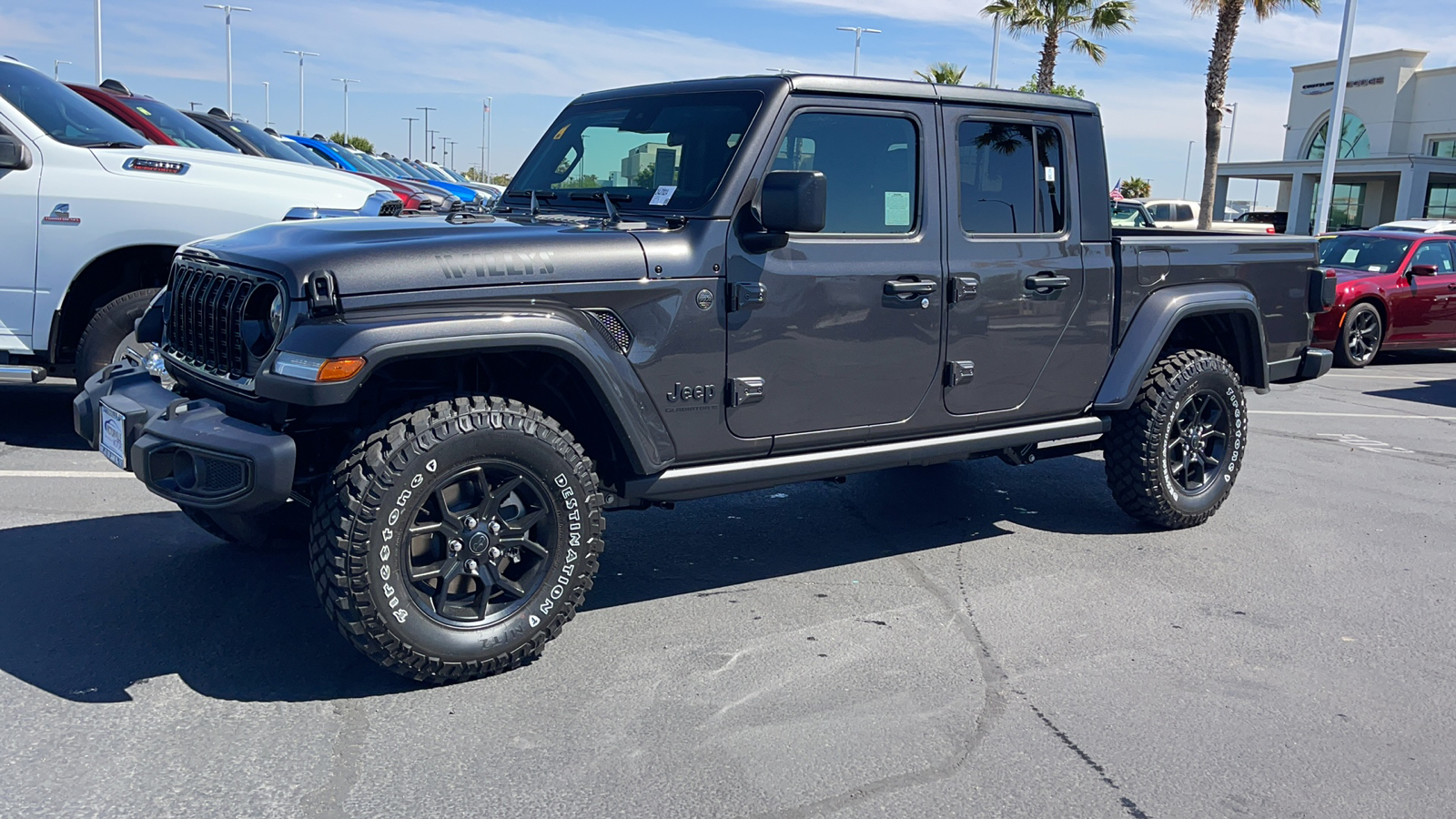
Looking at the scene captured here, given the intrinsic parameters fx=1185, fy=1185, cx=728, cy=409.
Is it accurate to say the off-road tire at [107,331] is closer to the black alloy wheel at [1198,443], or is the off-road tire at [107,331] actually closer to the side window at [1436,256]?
the black alloy wheel at [1198,443]

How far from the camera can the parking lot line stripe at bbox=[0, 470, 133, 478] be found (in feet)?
19.5

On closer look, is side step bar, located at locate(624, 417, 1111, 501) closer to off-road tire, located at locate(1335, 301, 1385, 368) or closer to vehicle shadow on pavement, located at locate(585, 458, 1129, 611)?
vehicle shadow on pavement, located at locate(585, 458, 1129, 611)

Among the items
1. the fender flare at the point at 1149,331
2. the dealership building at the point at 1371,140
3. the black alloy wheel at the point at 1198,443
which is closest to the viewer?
the fender flare at the point at 1149,331

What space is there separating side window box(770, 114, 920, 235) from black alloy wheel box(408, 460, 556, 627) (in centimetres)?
149

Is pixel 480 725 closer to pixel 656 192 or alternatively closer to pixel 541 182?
pixel 656 192

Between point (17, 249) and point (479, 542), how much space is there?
13.6ft

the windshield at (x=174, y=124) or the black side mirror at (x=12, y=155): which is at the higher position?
the windshield at (x=174, y=124)

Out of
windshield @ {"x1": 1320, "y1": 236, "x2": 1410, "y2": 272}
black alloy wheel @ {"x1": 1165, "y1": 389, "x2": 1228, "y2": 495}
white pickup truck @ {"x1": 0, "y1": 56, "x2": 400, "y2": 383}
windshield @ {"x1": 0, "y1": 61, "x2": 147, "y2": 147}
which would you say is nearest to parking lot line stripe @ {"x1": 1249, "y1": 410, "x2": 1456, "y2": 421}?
black alloy wheel @ {"x1": 1165, "y1": 389, "x2": 1228, "y2": 495}

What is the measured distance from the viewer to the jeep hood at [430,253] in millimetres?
3424

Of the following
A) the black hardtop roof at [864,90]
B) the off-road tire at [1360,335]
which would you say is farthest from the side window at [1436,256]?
the black hardtop roof at [864,90]

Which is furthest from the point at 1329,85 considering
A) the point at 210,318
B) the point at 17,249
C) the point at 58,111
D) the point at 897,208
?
the point at 210,318

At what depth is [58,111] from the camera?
6602mm

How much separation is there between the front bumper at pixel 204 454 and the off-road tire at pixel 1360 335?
12.5 metres

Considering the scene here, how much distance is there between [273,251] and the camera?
362cm
